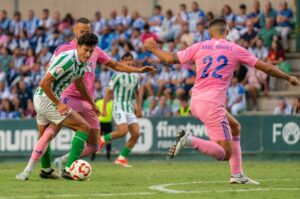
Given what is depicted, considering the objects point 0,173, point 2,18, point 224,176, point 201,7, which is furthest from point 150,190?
point 2,18

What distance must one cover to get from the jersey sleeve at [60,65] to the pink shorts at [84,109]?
Result: 1.53 meters

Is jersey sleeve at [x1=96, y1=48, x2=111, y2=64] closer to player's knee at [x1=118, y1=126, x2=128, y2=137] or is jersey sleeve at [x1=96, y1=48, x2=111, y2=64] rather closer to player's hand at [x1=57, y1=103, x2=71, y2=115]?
player's hand at [x1=57, y1=103, x2=71, y2=115]

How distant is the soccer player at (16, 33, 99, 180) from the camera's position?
48.5 ft

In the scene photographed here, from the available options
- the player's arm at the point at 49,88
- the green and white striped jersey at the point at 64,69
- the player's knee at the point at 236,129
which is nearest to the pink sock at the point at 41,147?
the green and white striped jersey at the point at 64,69

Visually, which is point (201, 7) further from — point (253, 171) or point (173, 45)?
point (253, 171)

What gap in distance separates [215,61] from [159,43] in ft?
52.2

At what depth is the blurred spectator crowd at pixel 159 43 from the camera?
27.9m

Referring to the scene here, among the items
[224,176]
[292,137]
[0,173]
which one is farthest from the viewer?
[292,137]

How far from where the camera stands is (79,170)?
15.3 meters

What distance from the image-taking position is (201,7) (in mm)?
31984

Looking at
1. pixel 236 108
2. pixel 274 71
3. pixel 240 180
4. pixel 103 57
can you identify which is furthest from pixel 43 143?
pixel 236 108

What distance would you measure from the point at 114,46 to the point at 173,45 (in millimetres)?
2067

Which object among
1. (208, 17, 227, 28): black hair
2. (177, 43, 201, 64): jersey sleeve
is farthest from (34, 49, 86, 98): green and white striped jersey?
(208, 17, 227, 28): black hair

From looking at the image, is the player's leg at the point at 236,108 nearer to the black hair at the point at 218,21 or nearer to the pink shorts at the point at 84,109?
the pink shorts at the point at 84,109
